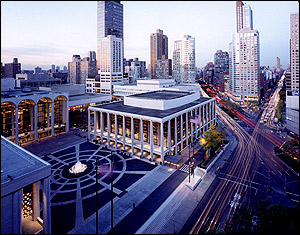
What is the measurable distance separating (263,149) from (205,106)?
92.0ft

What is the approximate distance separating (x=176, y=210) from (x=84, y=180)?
73.8 ft

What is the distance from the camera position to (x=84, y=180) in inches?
1737

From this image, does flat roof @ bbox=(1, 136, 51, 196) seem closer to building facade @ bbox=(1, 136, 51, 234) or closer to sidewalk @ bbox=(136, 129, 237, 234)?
building facade @ bbox=(1, 136, 51, 234)

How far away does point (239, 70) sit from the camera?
518 feet

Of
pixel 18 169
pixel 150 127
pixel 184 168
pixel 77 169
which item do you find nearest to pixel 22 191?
pixel 18 169

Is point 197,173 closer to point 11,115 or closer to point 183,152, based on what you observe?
point 183,152

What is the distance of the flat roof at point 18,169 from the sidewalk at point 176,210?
17215 mm

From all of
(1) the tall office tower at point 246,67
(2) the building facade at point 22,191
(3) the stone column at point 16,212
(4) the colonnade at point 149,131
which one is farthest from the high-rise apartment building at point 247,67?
(3) the stone column at point 16,212

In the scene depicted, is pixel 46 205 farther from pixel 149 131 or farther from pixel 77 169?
pixel 149 131

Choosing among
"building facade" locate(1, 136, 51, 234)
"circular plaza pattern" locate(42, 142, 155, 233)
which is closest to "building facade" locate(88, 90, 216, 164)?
"circular plaza pattern" locate(42, 142, 155, 233)

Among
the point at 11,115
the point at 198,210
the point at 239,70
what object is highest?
the point at 239,70

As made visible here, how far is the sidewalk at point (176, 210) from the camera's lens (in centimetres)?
3012

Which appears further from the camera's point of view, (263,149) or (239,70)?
(239,70)

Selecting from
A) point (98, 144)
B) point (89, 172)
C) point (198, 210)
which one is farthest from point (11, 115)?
point (198, 210)
